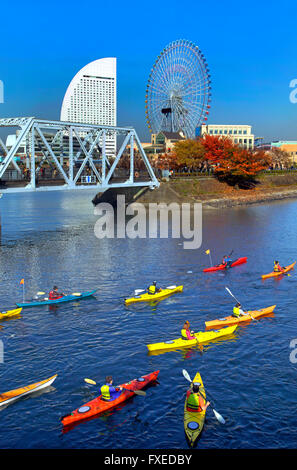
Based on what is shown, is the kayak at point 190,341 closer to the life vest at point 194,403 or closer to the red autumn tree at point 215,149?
the life vest at point 194,403

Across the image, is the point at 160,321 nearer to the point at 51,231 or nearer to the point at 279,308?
the point at 279,308

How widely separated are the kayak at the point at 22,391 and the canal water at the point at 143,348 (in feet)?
1.05

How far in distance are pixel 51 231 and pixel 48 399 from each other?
145 ft

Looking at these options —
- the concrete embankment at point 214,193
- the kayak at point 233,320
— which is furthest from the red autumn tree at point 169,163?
the kayak at point 233,320

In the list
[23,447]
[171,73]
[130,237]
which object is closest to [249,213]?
[130,237]

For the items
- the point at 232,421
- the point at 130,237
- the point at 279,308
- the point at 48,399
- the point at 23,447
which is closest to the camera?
the point at 23,447

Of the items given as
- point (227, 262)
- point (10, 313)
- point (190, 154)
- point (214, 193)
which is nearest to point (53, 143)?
point (227, 262)

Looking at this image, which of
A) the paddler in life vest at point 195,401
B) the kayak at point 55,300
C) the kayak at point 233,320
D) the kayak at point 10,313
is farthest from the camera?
the kayak at point 55,300

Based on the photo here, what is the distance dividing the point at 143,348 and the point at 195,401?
7031 millimetres

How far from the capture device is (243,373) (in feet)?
71.3

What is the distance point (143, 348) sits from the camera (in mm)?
24531

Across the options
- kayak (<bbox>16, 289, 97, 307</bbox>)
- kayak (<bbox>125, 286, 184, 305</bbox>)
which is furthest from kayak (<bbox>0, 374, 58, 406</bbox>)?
kayak (<bbox>125, 286, 184, 305</bbox>)

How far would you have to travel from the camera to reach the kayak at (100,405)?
58.6 feet

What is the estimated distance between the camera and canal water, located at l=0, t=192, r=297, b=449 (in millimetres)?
17625
